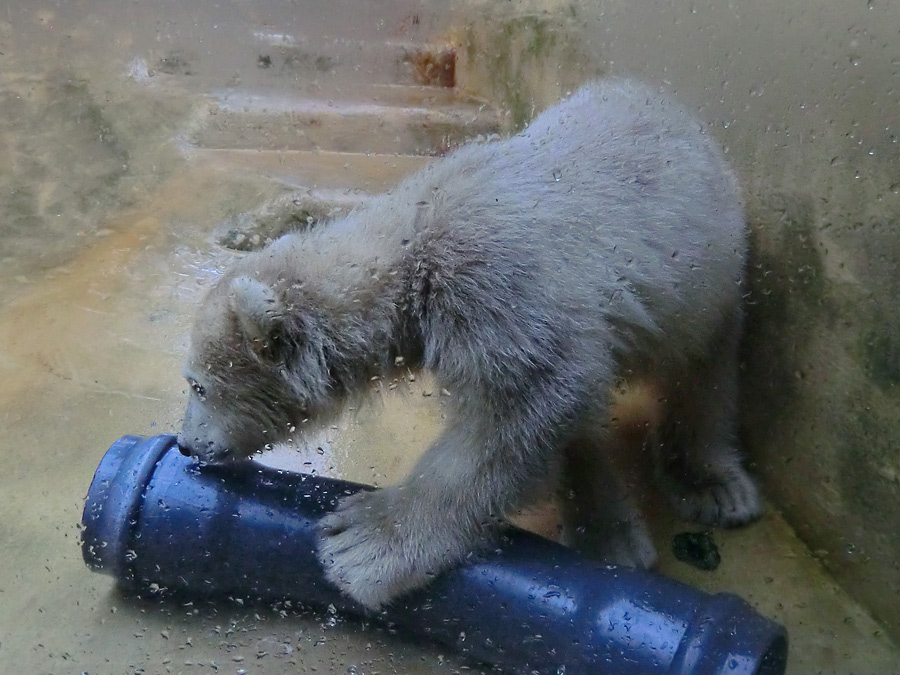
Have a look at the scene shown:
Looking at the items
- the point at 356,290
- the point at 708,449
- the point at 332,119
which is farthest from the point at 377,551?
the point at 332,119

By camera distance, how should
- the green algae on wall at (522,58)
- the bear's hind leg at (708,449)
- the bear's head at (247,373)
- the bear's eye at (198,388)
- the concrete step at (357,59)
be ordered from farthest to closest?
the concrete step at (357,59)
the green algae on wall at (522,58)
the bear's hind leg at (708,449)
the bear's eye at (198,388)
the bear's head at (247,373)

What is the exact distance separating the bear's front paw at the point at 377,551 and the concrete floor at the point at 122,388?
154 mm

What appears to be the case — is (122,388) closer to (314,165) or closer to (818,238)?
(314,165)

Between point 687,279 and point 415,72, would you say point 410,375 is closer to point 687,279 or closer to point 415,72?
point 687,279

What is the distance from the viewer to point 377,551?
7.14 feet

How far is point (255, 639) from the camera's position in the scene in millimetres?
2178

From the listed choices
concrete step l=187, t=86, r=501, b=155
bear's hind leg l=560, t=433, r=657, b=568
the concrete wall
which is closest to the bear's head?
bear's hind leg l=560, t=433, r=657, b=568

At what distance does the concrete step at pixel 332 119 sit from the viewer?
392 centimetres

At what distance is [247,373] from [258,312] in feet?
0.90

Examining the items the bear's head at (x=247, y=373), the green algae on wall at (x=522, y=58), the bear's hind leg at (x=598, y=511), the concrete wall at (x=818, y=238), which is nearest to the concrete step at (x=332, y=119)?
the green algae on wall at (x=522, y=58)

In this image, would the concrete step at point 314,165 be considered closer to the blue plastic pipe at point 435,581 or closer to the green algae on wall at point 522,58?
the green algae on wall at point 522,58

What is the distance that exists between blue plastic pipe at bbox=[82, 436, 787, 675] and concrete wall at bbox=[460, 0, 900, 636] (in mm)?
598

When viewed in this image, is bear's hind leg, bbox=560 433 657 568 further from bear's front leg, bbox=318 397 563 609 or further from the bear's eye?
the bear's eye

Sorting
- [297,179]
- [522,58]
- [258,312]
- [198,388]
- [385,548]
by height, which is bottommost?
[385,548]
